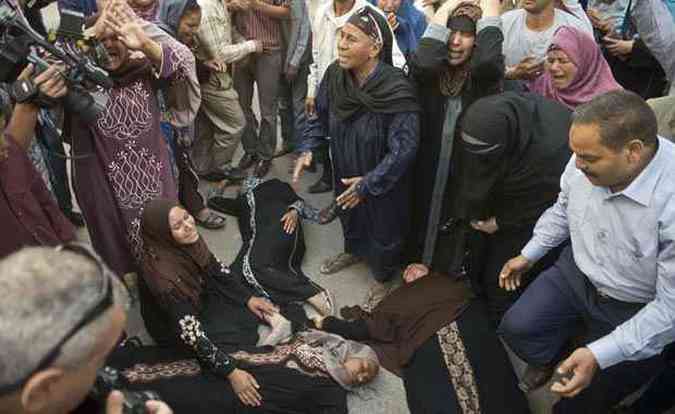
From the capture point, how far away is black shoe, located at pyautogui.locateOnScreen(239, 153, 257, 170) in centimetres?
459

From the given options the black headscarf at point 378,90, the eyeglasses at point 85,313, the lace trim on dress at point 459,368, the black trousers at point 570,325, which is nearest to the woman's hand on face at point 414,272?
the lace trim on dress at point 459,368

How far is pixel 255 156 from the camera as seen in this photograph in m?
4.62

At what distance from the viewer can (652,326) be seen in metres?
1.96

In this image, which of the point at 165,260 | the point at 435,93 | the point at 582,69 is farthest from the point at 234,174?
the point at 582,69

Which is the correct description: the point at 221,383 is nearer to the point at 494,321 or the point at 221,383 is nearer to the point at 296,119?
the point at 494,321

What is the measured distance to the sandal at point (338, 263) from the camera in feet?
12.0

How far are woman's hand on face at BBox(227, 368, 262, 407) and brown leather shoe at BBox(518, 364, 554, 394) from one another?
3.97 feet

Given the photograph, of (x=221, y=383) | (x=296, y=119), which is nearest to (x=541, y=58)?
(x=296, y=119)

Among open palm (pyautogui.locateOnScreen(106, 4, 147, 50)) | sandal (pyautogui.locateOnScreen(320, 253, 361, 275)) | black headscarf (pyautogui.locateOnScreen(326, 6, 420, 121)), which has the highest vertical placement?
open palm (pyautogui.locateOnScreen(106, 4, 147, 50))

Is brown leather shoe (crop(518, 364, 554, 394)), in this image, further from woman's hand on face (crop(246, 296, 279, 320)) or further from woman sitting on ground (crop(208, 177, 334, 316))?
woman's hand on face (crop(246, 296, 279, 320))

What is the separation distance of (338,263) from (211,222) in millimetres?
957

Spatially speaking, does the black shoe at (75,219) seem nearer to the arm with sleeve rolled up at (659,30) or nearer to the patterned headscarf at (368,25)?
the patterned headscarf at (368,25)

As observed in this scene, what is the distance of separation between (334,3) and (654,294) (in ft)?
8.61

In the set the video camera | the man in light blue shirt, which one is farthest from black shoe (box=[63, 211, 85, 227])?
the man in light blue shirt
